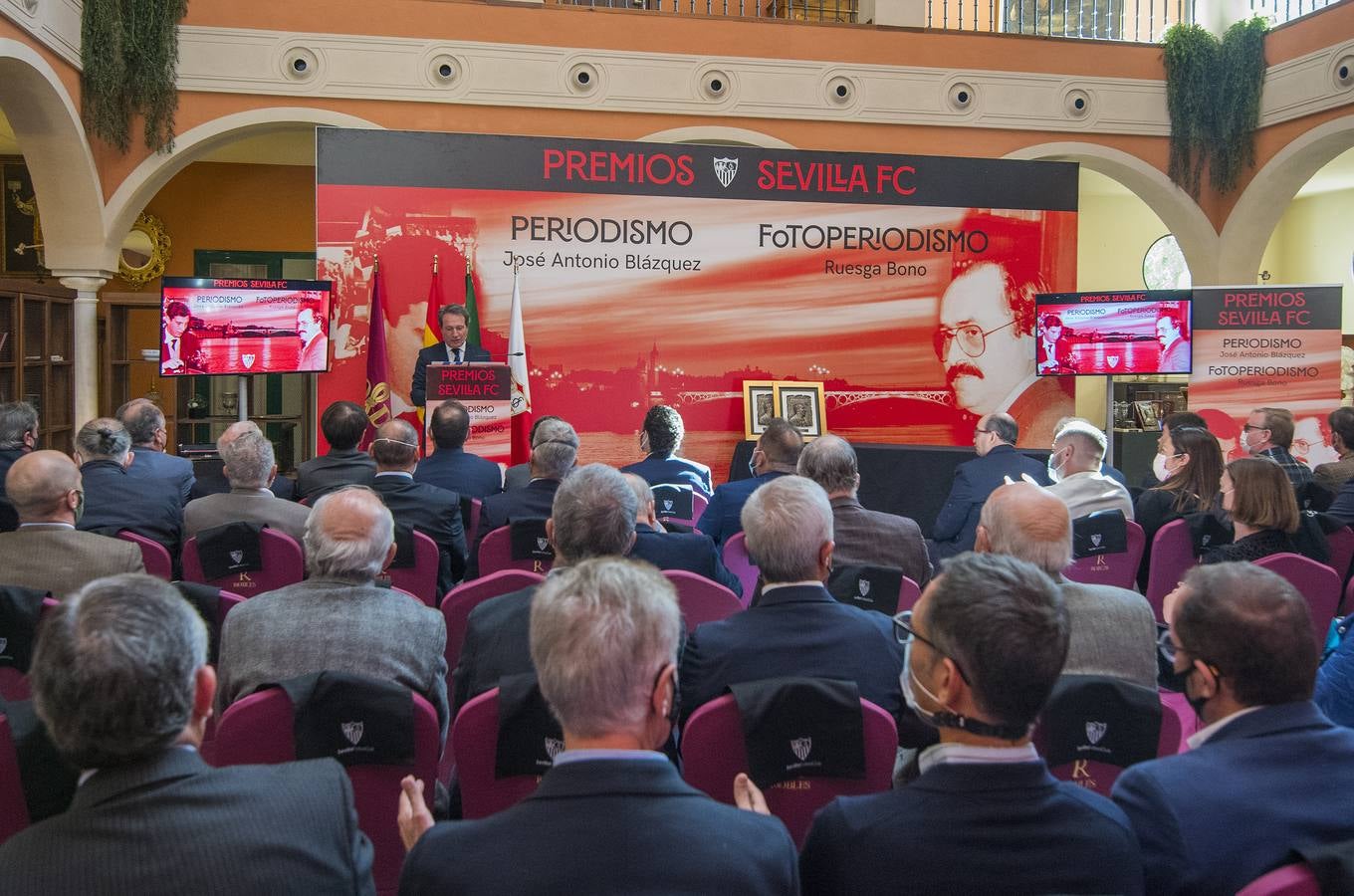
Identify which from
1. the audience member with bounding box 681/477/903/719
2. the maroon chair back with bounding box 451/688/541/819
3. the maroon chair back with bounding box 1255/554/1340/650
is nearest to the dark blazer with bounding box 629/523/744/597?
the audience member with bounding box 681/477/903/719

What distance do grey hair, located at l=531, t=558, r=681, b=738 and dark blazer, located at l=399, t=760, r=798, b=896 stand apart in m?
0.08

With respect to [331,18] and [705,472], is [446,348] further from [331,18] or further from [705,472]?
[331,18]

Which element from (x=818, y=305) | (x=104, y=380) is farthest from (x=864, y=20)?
(x=104, y=380)

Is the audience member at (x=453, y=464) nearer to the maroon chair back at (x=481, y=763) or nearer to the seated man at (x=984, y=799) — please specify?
the maroon chair back at (x=481, y=763)

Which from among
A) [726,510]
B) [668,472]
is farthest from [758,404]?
[726,510]

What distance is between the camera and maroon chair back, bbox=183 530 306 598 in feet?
11.9

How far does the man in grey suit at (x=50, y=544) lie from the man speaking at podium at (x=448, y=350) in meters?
3.63

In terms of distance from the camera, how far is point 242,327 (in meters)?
6.63

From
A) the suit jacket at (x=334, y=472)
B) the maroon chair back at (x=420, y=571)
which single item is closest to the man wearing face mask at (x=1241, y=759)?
the maroon chair back at (x=420, y=571)

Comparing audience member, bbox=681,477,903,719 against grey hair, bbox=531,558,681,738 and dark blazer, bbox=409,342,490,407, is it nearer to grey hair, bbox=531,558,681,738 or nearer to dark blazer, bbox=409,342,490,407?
grey hair, bbox=531,558,681,738

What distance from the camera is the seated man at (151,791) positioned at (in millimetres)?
1354

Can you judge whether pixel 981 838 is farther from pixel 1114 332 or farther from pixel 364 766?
pixel 1114 332

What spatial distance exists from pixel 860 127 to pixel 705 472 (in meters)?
6.23

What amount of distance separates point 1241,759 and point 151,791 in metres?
1.47
